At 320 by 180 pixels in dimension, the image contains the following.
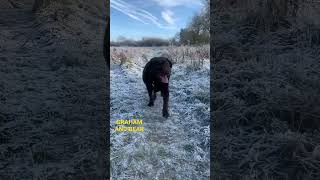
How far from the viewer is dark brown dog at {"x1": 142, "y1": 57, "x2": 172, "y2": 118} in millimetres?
6637

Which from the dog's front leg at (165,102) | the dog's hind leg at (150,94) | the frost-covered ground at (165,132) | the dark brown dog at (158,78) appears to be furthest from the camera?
the dog's hind leg at (150,94)

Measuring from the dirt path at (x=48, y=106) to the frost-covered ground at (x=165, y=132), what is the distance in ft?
1.01

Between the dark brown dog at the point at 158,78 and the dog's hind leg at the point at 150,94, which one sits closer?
the dark brown dog at the point at 158,78

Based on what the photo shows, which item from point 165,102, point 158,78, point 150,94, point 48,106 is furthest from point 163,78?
point 48,106

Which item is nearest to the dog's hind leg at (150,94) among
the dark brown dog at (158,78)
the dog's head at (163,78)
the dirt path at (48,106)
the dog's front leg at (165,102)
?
the dark brown dog at (158,78)

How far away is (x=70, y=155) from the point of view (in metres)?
5.26

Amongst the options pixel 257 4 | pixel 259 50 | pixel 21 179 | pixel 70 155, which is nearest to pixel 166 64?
pixel 259 50

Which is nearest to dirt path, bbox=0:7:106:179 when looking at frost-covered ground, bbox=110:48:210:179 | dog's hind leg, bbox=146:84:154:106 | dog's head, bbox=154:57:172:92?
frost-covered ground, bbox=110:48:210:179

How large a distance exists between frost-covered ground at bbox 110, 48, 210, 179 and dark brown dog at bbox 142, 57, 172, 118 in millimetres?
158

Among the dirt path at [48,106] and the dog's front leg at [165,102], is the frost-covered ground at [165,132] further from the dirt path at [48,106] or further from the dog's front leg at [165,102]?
the dirt path at [48,106]

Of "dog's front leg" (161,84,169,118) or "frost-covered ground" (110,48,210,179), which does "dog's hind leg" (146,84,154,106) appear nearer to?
"frost-covered ground" (110,48,210,179)

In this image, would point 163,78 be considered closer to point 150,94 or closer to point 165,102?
point 150,94

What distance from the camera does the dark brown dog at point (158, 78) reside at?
664 centimetres

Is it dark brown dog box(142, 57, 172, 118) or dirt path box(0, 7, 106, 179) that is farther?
dark brown dog box(142, 57, 172, 118)
